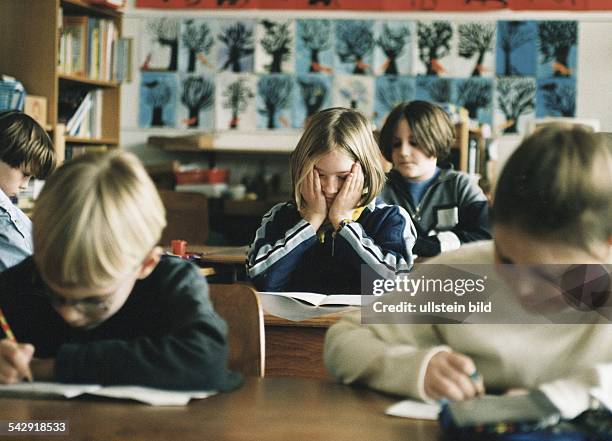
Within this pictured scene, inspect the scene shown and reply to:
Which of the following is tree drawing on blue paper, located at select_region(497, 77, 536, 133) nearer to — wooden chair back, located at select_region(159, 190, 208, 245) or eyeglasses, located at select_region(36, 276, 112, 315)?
wooden chair back, located at select_region(159, 190, 208, 245)

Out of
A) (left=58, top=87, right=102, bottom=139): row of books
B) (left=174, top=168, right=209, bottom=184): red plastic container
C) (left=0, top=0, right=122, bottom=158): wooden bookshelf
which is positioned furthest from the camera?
(left=174, top=168, right=209, bottom=184): red plastic container

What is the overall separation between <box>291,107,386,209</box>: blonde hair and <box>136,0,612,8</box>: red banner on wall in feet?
10.2

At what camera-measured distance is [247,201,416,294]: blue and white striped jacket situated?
2.06 m

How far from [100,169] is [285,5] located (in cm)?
442

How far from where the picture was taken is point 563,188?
0.81 metres

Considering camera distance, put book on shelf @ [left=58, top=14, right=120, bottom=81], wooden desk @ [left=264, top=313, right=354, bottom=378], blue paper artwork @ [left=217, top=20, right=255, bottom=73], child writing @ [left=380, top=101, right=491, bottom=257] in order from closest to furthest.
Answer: wooden desk @ [left=264, top=313, right=354, bottom=378], child writing @ [left=380, top=101, right=491, bottom=257], book on shelf @ [left=58, top=14, right=120, bottom=81], blue paper artwork @ [left=217, top=20, right=255, bottom=73]

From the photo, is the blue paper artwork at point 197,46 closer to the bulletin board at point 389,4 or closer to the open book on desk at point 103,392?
the bulletin board at point 389,4

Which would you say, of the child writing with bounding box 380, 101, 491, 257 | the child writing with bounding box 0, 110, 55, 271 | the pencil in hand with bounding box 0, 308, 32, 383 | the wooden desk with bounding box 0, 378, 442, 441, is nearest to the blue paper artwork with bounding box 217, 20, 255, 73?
the child writing with bounding box 380, 101, 491, 257

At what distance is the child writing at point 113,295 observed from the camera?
0.91m

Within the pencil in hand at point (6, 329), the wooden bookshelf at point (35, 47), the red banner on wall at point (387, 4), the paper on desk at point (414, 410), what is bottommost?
the paper on desk at point (414, 410)

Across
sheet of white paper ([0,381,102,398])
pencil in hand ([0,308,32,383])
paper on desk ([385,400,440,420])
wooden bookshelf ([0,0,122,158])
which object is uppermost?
wooden bookshelf ([0,0,122,158])

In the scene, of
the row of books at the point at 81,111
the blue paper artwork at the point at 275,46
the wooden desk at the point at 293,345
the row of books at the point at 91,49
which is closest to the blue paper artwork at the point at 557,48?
the blue paper artwork at the point at 275,46

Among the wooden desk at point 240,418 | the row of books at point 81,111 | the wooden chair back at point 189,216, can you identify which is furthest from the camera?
the row of books at point 81,111

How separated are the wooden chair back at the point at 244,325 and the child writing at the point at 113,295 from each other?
166mm
